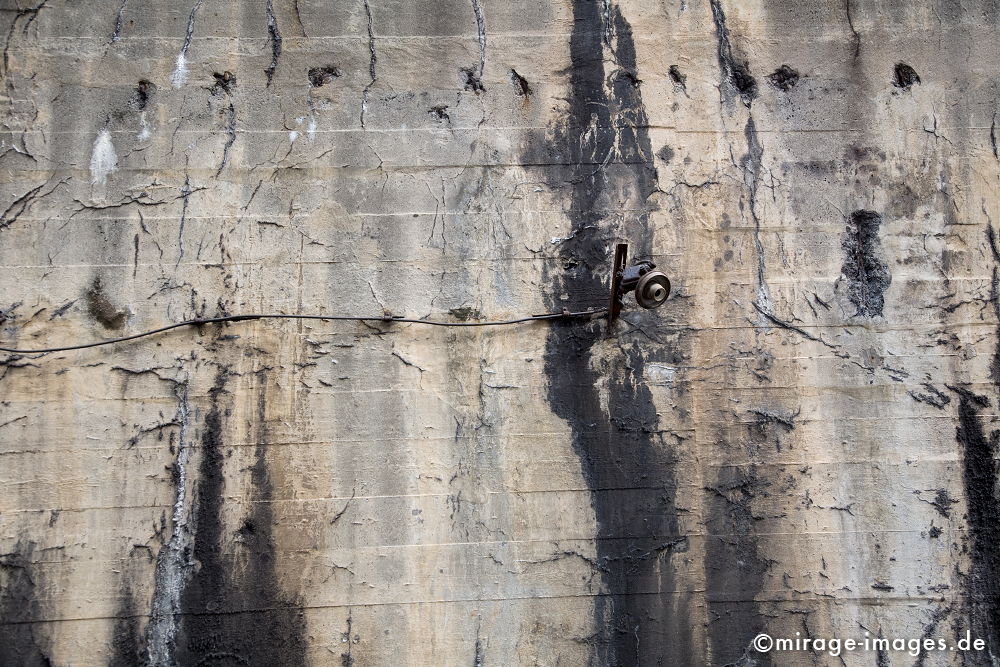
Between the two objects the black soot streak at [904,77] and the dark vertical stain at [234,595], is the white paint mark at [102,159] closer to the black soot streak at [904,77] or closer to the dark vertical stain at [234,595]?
the dark vertical stain at [234,595]

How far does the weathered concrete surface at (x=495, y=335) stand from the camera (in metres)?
3.47

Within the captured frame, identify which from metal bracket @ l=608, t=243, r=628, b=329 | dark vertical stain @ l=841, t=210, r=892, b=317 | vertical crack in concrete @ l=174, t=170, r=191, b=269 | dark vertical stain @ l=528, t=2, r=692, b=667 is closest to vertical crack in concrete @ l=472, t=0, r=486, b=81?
dark vertical stain @ l=528, t=2, r=692, b=667

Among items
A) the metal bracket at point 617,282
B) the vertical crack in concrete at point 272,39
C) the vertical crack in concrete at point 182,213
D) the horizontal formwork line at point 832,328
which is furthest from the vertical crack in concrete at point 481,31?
the vertical crack in concrete at point 182,213

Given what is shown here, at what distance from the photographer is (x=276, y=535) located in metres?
3.48

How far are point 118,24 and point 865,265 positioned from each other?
489cm

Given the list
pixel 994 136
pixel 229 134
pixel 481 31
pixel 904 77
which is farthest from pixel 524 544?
pixel 994 136

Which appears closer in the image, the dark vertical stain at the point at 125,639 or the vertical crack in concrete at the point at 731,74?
the dark vertical stain at the point at 125,639

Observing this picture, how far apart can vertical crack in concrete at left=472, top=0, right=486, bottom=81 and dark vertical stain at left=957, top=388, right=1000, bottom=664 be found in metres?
3.56

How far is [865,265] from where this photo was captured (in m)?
3.86

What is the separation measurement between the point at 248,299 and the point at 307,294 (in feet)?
1.14

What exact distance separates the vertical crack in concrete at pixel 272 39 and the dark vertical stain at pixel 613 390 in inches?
67.8

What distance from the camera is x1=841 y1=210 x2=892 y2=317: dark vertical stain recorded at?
3.82 metres

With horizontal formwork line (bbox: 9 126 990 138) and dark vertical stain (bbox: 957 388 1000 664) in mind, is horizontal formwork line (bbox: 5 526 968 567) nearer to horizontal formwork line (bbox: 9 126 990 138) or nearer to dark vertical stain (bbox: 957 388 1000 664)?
dark vertical stain (bbox: 957 388 1000 664)

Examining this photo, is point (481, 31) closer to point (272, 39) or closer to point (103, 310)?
point (272, 39)
